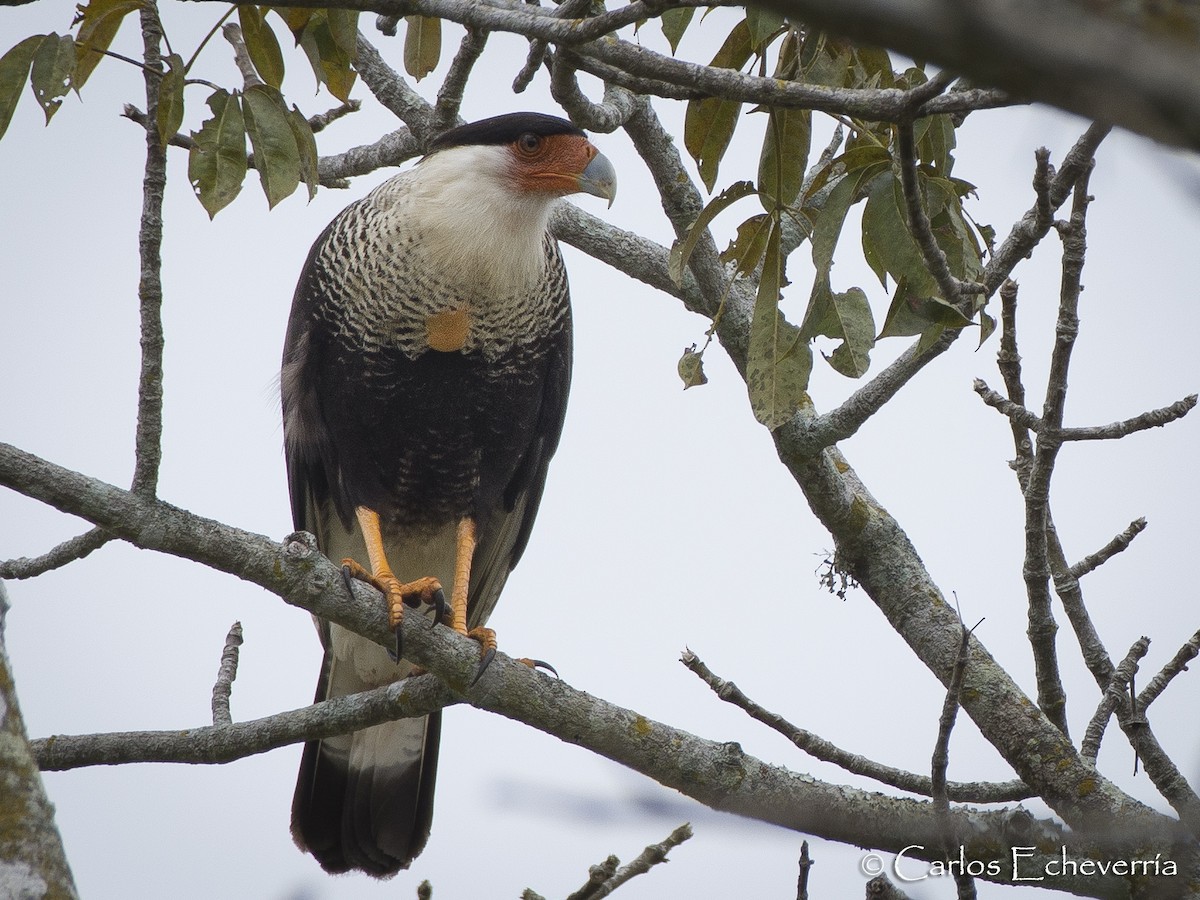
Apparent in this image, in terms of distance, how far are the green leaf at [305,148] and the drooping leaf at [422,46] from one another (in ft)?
1.91

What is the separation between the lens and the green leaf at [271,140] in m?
2.82

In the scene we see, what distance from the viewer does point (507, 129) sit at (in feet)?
13.1

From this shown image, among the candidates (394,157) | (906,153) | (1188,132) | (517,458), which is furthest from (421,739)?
(1188,132)

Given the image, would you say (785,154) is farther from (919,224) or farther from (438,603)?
(438,603)

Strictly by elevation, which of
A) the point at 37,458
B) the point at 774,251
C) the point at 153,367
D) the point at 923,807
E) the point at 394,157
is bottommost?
the point at 923,807

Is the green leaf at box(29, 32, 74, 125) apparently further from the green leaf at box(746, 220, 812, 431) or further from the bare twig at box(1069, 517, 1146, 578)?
the bare twig at box(1069, 517, 1146, 578)

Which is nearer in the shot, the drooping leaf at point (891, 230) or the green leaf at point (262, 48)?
the drooping leaf at point (891, 230)

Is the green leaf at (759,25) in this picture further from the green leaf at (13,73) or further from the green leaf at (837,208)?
the green leaf at (13,73)

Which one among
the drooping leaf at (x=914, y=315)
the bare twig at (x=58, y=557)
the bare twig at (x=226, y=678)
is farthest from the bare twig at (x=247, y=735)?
the drooping leaf at (x=914, y=315)

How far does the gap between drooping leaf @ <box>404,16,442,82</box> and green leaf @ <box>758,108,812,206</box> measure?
1106 mm

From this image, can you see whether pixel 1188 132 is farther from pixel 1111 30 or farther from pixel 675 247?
pixel 675 247

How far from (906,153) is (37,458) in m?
1.69

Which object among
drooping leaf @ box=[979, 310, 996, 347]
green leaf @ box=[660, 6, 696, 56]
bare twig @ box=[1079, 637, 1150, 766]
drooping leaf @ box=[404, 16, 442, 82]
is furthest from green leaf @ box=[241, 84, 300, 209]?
bare twig @ box=[1079, 637, 1150, 766]

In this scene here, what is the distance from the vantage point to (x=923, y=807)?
2.62m
